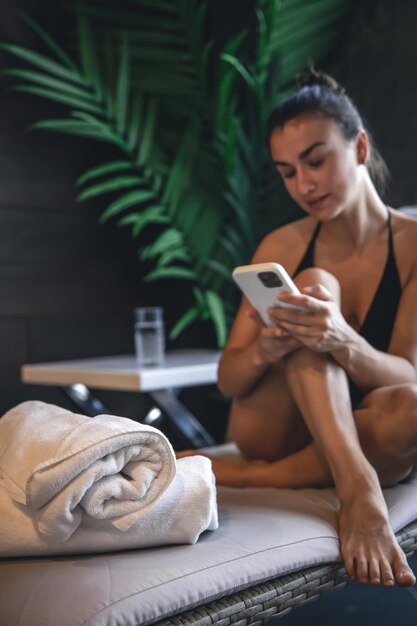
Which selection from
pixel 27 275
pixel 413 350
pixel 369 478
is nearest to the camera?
pixel 369 478

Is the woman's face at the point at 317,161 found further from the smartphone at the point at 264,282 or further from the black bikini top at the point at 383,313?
the smartphone at the point at 264,282

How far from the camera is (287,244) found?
5.62 feet

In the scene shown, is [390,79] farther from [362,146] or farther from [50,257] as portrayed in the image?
[50,257]

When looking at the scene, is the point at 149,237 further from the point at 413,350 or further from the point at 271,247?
the point at 413,350

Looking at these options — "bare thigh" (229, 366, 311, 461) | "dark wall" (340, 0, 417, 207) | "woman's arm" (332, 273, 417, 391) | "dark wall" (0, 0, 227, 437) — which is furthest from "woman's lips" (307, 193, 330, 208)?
"dark wall" (0, 0, 227, 437)

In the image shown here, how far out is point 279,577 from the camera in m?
1.06

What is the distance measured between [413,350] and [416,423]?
228 millimetres

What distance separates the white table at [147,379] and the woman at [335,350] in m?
0.38

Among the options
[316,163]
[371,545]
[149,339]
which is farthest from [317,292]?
[149,339]

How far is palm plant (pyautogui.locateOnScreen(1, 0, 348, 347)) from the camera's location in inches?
93.6

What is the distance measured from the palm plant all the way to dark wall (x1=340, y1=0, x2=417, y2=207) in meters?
0.10

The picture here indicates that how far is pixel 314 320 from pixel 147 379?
680mm

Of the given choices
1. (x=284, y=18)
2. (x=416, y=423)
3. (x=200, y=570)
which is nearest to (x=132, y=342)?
(x=284, y=18)

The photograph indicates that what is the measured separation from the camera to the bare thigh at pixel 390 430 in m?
1.31
